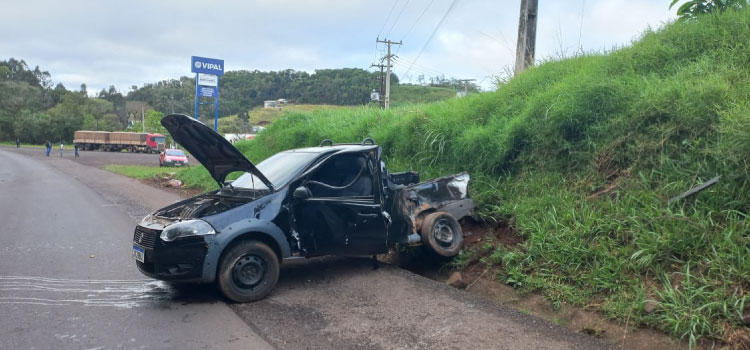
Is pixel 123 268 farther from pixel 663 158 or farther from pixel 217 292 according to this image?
pixel 663 158

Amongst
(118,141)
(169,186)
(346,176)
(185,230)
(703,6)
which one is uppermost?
(703,6)

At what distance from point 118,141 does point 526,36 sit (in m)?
66.0

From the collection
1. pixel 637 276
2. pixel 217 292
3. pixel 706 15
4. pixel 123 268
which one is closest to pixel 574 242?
pixel 637 276

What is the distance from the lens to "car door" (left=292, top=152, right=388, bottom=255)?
580 cm

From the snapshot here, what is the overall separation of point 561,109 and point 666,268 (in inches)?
124

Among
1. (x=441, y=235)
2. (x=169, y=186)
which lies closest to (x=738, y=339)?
(x=441, y=235)

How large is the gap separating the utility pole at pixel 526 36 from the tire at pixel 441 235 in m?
5.07

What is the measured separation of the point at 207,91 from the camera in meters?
26.5

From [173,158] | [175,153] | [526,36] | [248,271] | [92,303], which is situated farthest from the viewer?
[175,153]

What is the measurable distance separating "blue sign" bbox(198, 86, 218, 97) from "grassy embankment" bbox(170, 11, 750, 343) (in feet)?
63.3

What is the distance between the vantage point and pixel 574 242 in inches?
225

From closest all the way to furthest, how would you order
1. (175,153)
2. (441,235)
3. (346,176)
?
(346,176), (441,235), (175,153)

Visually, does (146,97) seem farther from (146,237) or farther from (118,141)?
(146,237)

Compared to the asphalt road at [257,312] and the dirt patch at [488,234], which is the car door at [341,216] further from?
the dirt patch at [488,234]
